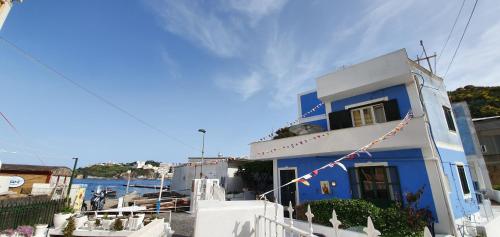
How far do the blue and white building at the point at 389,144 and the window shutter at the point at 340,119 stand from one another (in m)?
0.05

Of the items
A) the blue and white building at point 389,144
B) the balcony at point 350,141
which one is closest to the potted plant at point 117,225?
the balcony at point 350,141

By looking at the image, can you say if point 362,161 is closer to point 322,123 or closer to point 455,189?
point 322,123

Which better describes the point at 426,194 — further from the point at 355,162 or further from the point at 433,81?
the point at 433,81

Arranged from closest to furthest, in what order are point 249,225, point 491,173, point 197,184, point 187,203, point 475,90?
point 249,225 < point 197,184 < point 187,203 < point 491,173 < point 475,90

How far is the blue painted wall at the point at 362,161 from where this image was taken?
33.3 feet

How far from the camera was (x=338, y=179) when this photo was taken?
41.6ft

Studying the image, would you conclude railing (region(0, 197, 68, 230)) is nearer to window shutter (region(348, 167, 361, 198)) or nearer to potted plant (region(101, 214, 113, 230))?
potted plant (region(101, 214, 113, 230))

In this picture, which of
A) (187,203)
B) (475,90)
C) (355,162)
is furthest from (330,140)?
(475,90)

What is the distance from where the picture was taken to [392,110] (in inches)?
466

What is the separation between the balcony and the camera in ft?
33.1

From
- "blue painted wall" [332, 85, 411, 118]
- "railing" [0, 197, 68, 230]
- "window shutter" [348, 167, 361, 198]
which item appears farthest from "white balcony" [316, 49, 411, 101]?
"railing" [0, 197, 68, 230]

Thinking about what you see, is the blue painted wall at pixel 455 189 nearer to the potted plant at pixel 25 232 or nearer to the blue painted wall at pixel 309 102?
the blue painted wall at pixel 309 102

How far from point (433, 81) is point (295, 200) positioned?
1079 centimetres

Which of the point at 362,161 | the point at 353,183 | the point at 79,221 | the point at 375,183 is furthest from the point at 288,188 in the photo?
the point at 79,221
